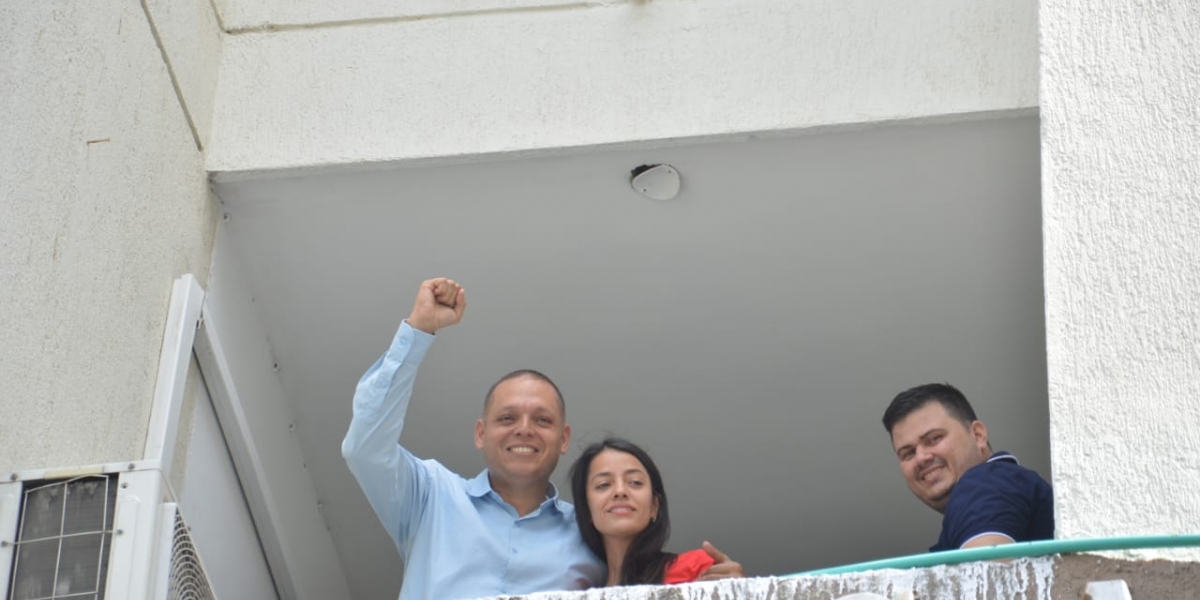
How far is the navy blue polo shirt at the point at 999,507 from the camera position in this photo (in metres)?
4.16

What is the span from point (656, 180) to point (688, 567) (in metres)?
1.47

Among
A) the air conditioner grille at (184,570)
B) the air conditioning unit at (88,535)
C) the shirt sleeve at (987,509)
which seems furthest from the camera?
the air conditioner grille at (184,570)

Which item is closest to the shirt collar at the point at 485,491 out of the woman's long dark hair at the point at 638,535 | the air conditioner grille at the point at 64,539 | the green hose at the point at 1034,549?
the woman's long dark hair at the point at 638,535

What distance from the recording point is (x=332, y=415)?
635 centimetres

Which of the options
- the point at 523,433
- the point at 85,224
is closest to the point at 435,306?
the point at 523,433

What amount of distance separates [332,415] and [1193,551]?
3.71 m

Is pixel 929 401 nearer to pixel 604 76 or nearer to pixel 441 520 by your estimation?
pixel 441 520

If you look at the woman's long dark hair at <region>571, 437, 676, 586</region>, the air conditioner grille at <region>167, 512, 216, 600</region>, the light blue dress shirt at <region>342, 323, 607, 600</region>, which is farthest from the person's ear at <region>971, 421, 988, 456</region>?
the air conditioner grille at <region>167, 512, 216, 600</region>

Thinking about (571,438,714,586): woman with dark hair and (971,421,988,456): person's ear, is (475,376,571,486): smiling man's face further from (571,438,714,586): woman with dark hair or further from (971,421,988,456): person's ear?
(971,421,988,456): person's ear

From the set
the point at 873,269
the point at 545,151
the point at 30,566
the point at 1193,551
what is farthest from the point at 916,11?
the point at 30,566

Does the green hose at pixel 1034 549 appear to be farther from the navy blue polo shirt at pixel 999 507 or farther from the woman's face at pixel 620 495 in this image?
the woman's face at pixel 620 495

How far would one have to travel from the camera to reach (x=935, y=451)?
491 cm

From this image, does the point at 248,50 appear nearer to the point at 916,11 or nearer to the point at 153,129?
the point at 153,129

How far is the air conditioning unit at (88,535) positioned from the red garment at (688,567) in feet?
4.03
